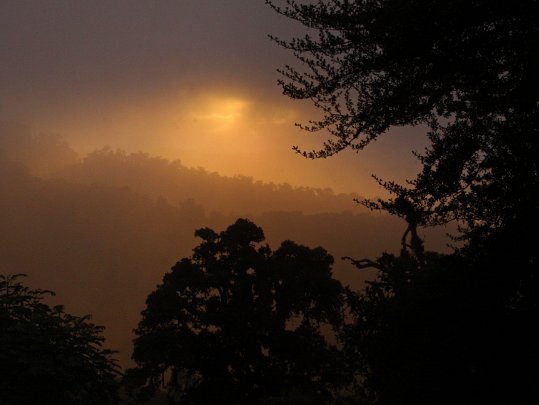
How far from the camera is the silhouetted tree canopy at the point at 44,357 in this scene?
12.4 metres

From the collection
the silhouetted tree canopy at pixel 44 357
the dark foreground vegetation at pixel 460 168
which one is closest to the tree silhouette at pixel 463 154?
the dark foreground vegetation at pixel 460 168

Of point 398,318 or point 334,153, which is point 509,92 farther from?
point 398,318

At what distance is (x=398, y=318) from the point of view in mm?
9586

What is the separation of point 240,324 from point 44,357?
13.0 meters

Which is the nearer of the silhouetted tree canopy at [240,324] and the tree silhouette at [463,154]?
the tree silhouette at [463,154]

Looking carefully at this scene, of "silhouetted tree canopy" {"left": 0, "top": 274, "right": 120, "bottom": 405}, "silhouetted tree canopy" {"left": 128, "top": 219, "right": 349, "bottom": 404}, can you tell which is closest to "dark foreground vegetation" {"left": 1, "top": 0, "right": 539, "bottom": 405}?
"silhouetted tree canopy" {"left": 0, "top": 274, "right": 120, "bottom": 405}

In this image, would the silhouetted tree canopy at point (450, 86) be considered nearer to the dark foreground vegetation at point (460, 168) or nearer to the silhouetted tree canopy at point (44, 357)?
the dark foreground vegetation at point (460, 168)

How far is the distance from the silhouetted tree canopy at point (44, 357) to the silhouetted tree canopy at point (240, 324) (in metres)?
9.28

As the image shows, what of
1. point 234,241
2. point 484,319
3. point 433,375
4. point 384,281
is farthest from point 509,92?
point 234,241

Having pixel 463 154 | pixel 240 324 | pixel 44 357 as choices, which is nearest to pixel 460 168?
pixel 463 154

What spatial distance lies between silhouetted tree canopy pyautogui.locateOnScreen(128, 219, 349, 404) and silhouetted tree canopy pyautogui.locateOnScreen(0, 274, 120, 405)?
365 inches

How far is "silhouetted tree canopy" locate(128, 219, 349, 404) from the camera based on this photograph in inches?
949

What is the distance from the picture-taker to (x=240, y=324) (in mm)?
24594

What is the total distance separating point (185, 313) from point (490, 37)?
22280 millimetres
